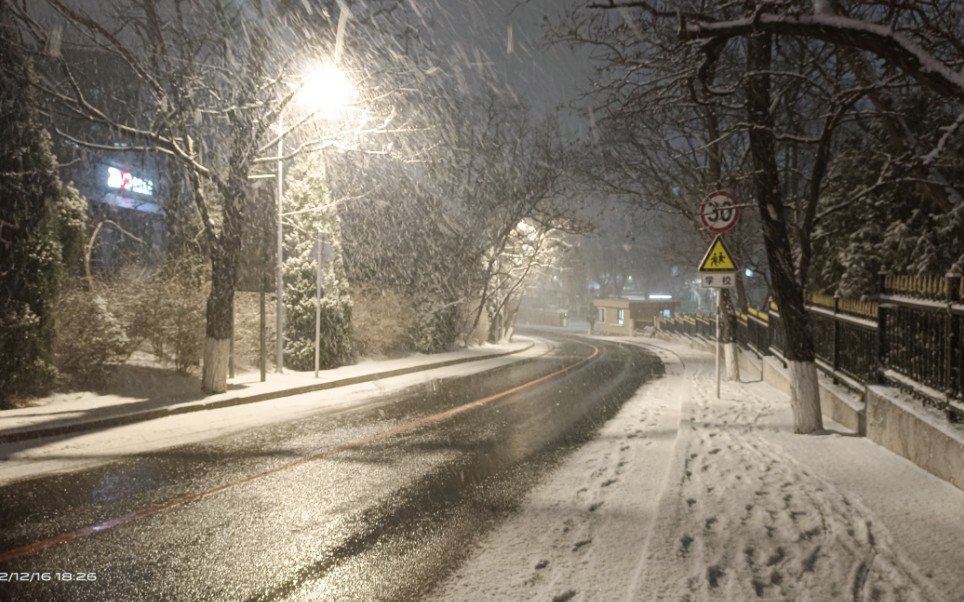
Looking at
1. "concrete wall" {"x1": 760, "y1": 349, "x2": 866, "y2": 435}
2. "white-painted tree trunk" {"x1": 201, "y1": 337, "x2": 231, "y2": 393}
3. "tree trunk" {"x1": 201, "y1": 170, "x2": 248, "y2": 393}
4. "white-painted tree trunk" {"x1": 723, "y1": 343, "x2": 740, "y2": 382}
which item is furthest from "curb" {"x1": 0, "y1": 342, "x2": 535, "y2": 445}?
"concrete wall" {"x1": 760, "y1": 349, "x2": 866, "y2": 435}

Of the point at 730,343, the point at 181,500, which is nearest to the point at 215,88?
the point at 181,500

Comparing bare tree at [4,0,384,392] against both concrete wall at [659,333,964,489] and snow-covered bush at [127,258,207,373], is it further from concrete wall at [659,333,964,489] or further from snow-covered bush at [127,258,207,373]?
concrete wall at [659,333,964,489]

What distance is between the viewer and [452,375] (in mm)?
17938

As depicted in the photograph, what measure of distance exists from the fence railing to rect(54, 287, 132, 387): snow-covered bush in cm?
1176

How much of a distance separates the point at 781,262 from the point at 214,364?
988 centimetres

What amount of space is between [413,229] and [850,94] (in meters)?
22.8

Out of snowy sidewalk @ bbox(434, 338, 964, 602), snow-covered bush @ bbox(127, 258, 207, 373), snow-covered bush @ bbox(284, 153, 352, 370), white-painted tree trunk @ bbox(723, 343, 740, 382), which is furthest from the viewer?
snow-covered bush @ bbox(284, 153, 352, 370)

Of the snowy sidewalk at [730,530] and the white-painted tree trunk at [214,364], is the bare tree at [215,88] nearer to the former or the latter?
the white-painted tree trunk at [214,364]

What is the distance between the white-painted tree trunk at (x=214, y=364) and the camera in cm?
1185

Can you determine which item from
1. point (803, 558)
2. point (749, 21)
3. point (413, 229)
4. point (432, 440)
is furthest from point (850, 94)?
point (413, 229)

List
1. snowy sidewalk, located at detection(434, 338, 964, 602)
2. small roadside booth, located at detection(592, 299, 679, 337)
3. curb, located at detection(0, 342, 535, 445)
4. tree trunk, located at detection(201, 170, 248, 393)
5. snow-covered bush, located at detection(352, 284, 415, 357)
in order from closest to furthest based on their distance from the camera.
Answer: snowy sidewalk, located at detection(434, 338, 964, 602), curb, located at detection(0, 342, 535, 445), tree trunk, located at detection(201, 170, 248, 393), snow-covered bush, located at detection(352, 284, 415, 357), small roadside booth, located at detection(592, 299, 679, 337)

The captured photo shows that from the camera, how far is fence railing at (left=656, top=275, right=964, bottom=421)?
577cm

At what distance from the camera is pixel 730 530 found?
4719 millimetres

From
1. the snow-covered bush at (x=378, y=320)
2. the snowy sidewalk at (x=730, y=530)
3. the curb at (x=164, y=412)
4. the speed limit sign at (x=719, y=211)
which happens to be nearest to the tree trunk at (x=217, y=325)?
the curb at (x=164, y=412)
